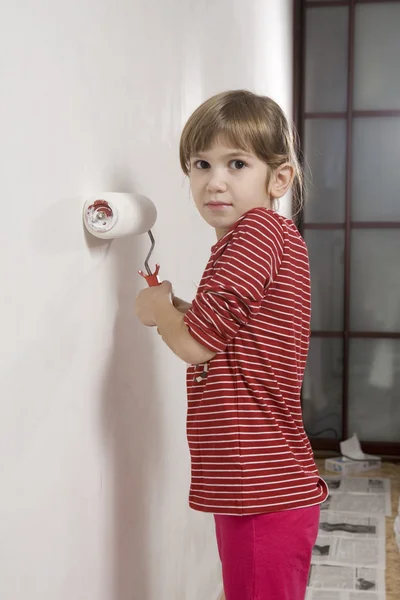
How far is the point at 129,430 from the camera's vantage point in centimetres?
118

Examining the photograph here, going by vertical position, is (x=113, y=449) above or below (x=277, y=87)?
below

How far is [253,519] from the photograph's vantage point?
104 centimetres

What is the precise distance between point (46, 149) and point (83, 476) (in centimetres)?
41

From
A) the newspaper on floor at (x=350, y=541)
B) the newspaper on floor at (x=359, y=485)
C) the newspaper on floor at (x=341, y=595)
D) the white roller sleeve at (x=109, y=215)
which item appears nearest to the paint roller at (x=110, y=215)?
the white roller sleeve at (x=109, y=215)

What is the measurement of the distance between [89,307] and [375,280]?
266cm

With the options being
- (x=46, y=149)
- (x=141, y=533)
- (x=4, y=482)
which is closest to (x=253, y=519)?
(x=141, y=533)

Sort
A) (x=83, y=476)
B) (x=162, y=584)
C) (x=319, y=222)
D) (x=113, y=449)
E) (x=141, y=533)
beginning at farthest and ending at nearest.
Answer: (x=319, y=222)
(x=162, y=584)
(x=141, y=533)
(x=113, y=449)
(x=83, y=476)

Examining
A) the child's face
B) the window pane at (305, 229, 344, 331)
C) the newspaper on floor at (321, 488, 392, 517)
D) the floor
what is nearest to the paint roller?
the child's face

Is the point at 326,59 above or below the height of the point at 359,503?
above

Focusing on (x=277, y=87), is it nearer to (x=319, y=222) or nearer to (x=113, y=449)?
(x=319, y=222)

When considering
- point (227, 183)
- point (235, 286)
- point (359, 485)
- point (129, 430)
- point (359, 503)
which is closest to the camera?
point (235, 286)

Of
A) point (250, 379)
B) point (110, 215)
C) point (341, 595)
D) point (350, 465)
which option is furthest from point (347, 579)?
point (110, 215)

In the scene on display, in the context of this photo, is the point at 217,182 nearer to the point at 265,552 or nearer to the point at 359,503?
the point at 265,552

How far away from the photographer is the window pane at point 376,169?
11.4 feet
